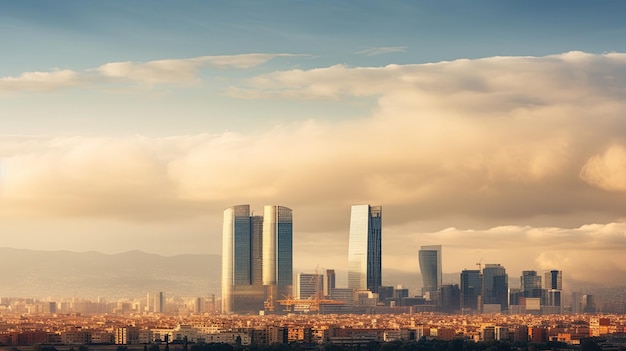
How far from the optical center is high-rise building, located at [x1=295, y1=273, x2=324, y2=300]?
174 m

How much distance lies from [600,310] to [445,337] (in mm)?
82738

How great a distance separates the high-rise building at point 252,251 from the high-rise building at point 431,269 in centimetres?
2073

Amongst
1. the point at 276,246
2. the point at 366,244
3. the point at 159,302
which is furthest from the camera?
the point at 366,244

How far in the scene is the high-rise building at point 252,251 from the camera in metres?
162

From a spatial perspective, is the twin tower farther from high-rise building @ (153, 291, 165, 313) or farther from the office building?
the office building

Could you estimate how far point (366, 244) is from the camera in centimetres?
17125

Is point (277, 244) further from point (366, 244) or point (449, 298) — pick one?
point (449, 298)

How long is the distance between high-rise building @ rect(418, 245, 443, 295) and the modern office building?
20.1m

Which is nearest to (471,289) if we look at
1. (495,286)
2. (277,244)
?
(495,286)

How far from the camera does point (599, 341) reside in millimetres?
88188

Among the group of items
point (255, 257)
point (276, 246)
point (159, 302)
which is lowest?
point (159, 302)

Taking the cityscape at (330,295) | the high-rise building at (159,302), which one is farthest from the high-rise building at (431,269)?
the high-rise building at (159,302)

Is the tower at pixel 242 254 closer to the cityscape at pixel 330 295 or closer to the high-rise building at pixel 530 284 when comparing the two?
the cityscape at pixel 330 295

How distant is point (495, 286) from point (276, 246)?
31104 millimetres
